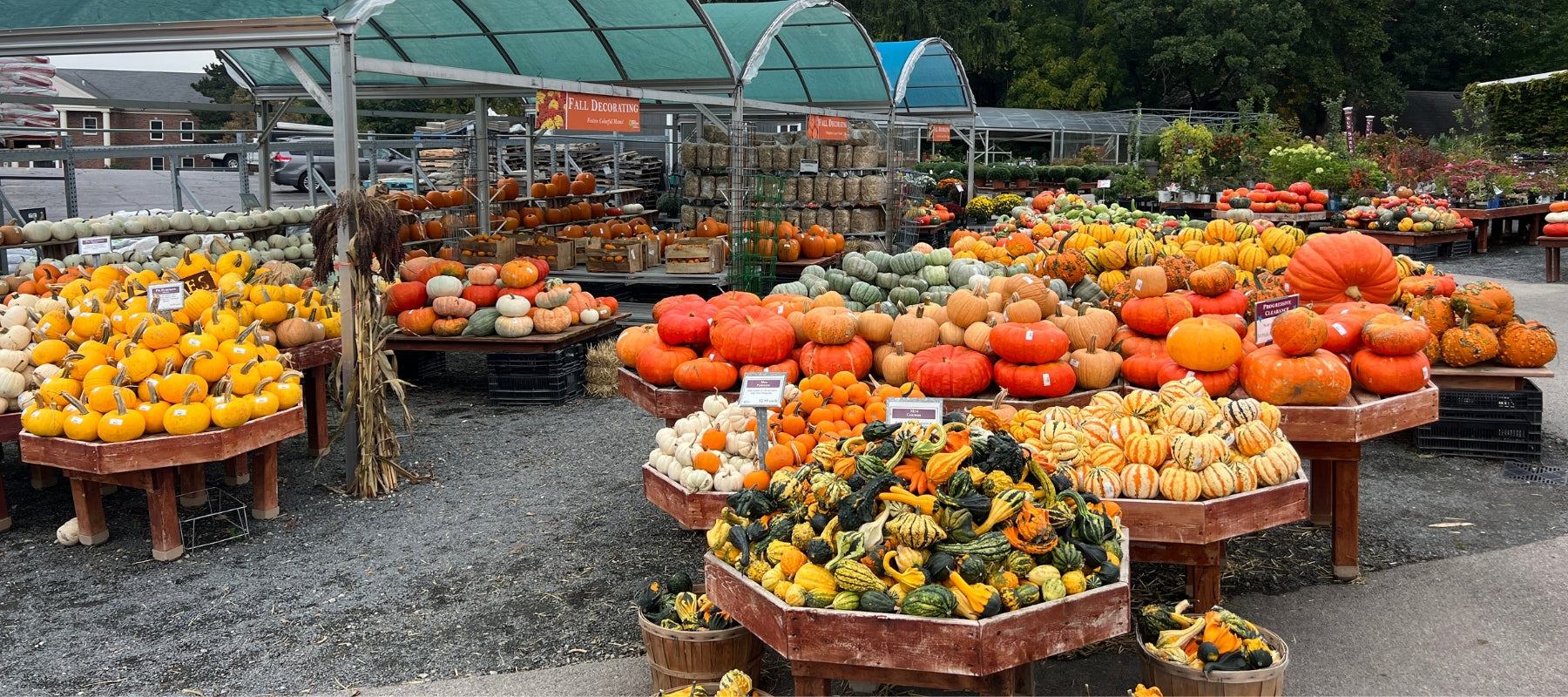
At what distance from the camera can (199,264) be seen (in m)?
7.86

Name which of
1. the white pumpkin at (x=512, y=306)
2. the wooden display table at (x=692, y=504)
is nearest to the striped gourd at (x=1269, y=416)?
the wooden display table at (x=692, y=504)

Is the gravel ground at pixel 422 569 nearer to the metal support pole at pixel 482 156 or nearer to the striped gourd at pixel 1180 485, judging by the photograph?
the striped gourd at pixel 1180 485

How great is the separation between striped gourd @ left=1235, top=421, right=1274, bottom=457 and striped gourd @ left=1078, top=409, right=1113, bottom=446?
52 cm

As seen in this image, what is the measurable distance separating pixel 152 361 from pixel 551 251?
6751mm

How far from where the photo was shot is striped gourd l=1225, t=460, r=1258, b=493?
13.8ft

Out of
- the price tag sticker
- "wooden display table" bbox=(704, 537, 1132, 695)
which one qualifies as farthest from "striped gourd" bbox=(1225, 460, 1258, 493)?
the price tag sticker

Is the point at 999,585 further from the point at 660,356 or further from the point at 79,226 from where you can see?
the point at 79,226

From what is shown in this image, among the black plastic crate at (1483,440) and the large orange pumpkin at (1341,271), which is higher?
the large orange pumpkin at (1341,271)

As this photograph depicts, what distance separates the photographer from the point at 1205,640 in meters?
3.61

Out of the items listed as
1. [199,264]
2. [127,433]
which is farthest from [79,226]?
[127,433]

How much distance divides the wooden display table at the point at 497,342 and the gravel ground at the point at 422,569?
4.65ft

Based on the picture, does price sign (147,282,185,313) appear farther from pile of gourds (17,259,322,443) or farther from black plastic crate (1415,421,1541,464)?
black plastic crate (1415,421,1541,464)

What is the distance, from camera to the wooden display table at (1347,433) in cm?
497

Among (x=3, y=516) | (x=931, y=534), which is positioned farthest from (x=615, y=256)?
(x=931, y=534)
